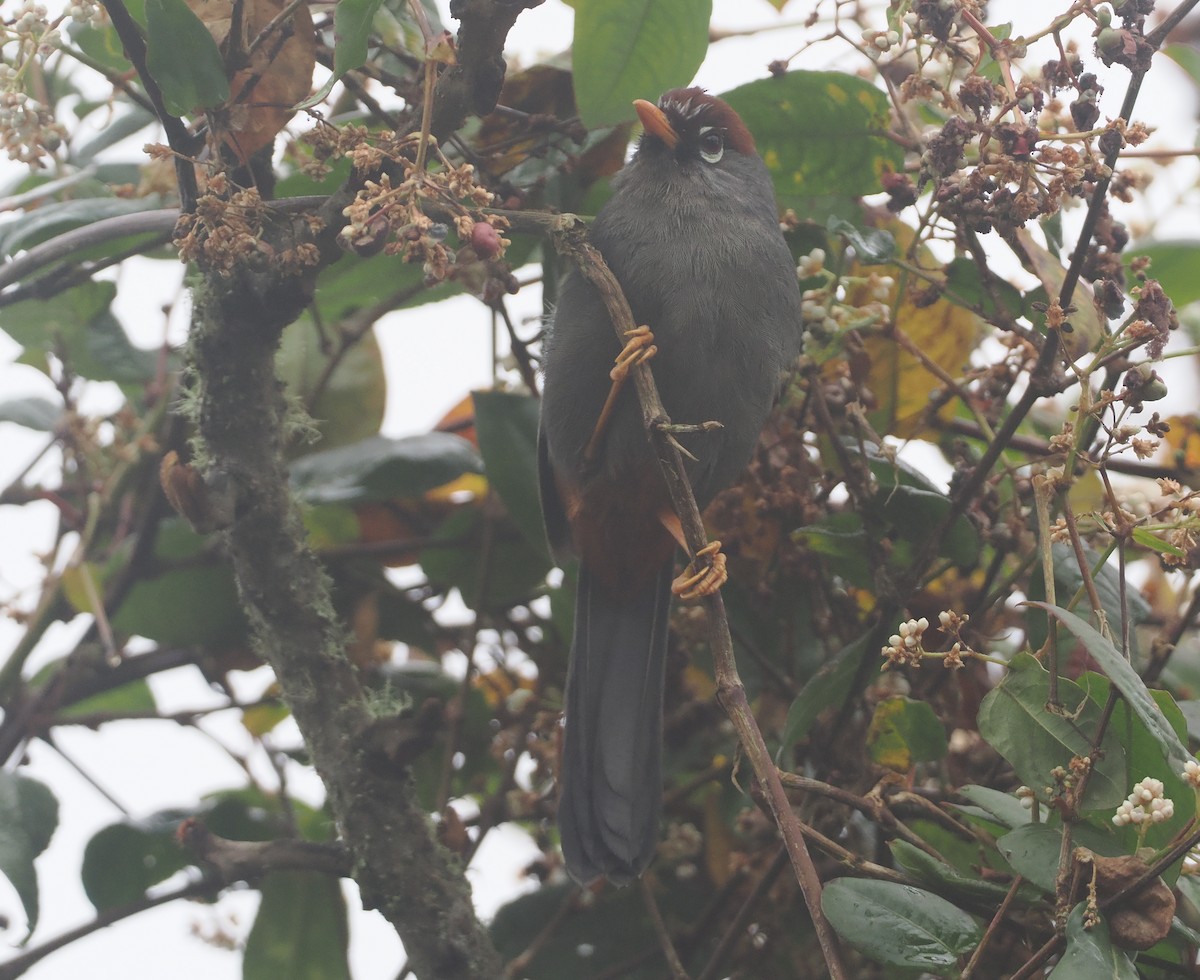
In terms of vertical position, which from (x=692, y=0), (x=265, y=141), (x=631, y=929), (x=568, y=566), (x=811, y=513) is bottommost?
(x=631, y=929)

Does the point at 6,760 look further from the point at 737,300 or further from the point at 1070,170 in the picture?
the point at 1070,170

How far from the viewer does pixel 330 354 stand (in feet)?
8.55

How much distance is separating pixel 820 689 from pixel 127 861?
1.35 m

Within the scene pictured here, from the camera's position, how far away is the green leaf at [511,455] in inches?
95.0

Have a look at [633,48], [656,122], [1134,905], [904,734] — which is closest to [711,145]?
[656,122]

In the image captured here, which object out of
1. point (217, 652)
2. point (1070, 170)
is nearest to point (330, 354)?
point (217, 652)

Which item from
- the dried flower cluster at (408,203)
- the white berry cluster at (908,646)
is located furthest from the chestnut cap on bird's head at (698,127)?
the white berry cluster at (908,646)

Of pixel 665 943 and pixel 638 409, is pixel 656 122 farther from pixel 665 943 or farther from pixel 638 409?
pixel 665 943

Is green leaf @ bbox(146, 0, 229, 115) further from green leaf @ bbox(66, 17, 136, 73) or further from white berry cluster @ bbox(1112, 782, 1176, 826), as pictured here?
white berry cluster @ bbox(1112, 782, 1176, 826)

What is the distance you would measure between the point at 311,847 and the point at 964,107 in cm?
154

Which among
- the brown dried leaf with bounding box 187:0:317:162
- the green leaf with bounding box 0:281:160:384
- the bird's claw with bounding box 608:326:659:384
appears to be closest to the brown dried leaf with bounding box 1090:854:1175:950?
the bird's claw with bounding box 608:326:659:384

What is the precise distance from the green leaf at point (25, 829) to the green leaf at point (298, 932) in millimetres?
423

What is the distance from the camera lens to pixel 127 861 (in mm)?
2375

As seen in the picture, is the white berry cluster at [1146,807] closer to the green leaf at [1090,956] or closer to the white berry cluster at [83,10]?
the green leaf at [1090,956]
